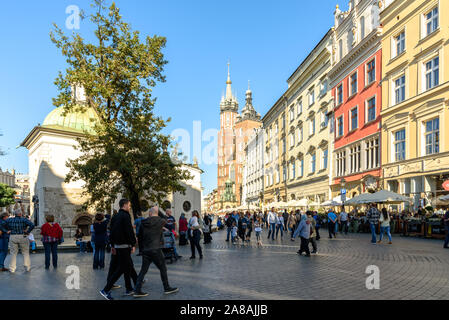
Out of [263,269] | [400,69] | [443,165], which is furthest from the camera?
[400,69]

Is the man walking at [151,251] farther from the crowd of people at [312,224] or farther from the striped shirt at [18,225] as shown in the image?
the crowd of people at [312,224]

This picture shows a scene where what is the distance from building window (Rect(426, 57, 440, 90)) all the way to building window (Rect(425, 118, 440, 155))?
2310mm

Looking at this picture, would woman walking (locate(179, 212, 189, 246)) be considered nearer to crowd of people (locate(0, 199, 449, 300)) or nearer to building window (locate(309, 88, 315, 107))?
crowd of people (locate(0, 199, 449, 300))

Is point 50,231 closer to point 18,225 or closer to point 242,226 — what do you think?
point 18,225

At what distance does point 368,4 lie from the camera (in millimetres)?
29953

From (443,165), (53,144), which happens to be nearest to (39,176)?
(53,144)

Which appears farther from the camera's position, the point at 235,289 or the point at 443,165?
the point at 443,165

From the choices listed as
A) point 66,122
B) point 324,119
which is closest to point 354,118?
point 324,119

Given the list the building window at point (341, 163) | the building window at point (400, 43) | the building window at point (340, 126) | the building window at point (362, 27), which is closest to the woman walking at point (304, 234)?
the building window at point (400, 43)

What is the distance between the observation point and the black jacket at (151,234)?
7449mm

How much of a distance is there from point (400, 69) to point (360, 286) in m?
22.5

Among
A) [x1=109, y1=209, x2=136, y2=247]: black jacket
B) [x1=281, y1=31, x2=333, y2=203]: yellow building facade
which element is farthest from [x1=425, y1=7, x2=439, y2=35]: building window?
[x1=109, y1=209, x2=136, y2=247]: black jacket

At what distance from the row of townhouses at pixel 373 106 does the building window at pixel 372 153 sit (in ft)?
0.27
